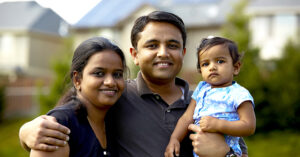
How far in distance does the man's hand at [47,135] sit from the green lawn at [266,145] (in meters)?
12.3

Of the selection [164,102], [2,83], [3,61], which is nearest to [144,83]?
[164,102]

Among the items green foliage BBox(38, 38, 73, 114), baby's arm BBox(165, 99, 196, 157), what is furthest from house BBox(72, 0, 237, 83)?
baby's arm BBox(165, 99, 196, 157)

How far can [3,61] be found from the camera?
30422 mm

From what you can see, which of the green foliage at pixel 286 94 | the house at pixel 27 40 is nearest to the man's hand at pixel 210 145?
the green foliage at pixel 286 94

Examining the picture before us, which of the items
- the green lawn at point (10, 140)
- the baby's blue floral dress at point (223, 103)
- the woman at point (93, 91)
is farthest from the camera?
the green lawn at point (10, 140)

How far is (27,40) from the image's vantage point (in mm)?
30188

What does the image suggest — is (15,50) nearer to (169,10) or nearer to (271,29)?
(169,10)

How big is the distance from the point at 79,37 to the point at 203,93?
2636cm

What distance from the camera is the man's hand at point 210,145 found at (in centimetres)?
323

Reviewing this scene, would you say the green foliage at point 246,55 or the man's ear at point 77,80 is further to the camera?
the green foliage at point 246,55

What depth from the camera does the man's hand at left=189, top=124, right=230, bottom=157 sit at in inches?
127

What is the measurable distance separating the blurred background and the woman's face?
564mm

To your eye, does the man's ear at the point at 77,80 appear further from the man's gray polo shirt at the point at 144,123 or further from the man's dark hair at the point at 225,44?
the man's dark hair at the point at 225,44

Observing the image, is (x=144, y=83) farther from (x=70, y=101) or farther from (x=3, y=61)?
(x=3, y=61)
